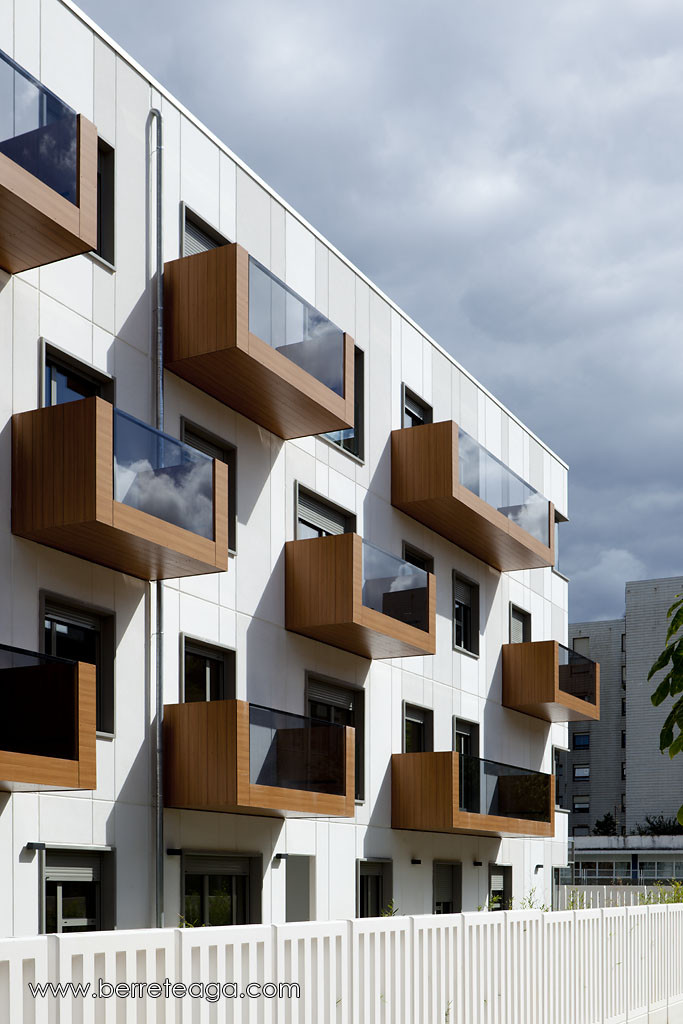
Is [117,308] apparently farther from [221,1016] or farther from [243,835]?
[221,1016]

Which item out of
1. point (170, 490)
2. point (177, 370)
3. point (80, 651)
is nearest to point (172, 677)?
point (80, 651)

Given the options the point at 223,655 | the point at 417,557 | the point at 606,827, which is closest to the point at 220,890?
the point at 223,655

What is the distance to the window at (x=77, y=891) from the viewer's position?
1444cm

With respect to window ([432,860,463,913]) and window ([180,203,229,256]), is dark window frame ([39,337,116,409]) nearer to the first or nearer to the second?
window ([180,203,229,256])


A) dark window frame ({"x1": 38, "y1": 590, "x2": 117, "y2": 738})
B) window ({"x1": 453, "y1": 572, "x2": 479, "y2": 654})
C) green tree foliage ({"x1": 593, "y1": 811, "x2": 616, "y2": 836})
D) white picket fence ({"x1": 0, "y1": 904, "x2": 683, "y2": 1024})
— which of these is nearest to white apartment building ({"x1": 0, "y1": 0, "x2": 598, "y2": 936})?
dark window frame ({"x1": 38, "y1": 590, "x2": 117, "y2": 738})

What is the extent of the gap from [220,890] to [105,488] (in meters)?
6.65

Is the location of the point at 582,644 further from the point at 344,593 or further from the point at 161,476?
the point at 161,476

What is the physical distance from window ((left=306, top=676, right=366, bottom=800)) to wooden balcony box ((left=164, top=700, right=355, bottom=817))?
9.44 ft

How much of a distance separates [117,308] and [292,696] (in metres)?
6.93

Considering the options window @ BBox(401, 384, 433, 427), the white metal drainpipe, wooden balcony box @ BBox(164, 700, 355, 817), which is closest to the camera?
the white metal drainpipe

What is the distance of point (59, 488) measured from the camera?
14219 millimetres

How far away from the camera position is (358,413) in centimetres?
2288

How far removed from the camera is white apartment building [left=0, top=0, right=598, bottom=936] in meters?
14.2

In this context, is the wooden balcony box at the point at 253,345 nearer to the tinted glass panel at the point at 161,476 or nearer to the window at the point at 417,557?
the tinted glass panel at the point at 161,476
